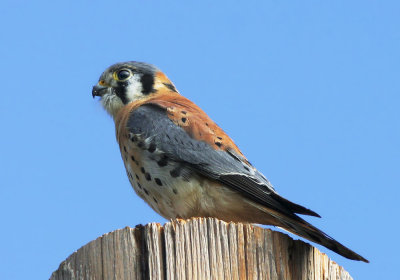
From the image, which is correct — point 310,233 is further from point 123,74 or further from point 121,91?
point 123,74

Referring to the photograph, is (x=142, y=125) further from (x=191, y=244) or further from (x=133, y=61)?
(x=191, y=244)

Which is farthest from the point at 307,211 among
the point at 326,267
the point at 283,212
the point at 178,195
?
the point at 178,195

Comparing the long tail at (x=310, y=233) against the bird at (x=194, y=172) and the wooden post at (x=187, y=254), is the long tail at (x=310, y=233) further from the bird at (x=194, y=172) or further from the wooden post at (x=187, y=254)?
the wooden post at (x=187, y=254)

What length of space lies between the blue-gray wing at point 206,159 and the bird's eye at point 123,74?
4.26ft

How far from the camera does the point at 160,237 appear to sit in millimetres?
3453

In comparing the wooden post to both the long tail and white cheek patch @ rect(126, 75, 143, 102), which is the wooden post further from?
white cheek patch @ rect(126, 75, 143, 102)

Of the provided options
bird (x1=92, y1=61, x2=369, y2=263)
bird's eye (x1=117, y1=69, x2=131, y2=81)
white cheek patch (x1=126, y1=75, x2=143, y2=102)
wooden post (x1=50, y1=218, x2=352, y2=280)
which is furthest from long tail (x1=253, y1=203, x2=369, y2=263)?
bird's eye (x1=117, y1=69, x2=131, y2=81)

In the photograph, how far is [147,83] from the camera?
716 cm

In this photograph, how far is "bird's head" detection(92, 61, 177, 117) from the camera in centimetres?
696

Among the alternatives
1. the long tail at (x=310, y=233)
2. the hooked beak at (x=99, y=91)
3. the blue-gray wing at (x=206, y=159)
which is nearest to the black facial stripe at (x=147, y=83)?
the hooked beak at (x=99, y=91)

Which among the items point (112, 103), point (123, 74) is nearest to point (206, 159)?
point (112, 103)

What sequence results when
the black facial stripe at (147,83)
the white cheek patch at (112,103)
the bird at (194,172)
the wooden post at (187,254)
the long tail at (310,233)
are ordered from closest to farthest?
the wooden post at (187,254), the long tail at (310,233), the bird at (194,172), the white cheek patch at (112,103), the black facial stripe at (147,83)

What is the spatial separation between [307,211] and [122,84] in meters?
3.28

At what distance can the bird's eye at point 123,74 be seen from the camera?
712 centimetres
